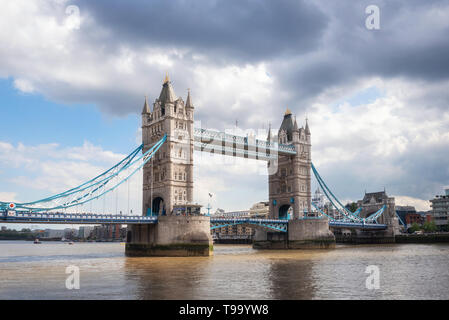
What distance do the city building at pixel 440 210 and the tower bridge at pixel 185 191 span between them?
131ft

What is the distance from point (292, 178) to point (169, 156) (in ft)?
94.7

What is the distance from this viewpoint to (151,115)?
200ft

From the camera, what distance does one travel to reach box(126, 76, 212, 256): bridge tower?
1930 inches

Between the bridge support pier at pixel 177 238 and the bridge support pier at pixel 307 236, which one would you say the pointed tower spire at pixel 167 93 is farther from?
the bridge support pier at pixel 307 236

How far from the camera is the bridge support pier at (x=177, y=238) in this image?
159ft

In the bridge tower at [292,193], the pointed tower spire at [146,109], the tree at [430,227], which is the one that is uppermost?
the pointed tower spire at [146,109]

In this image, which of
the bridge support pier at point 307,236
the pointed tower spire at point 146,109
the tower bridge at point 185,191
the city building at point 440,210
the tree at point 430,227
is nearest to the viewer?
the tower bridge at point 185,191

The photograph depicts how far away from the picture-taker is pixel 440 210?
11300 cm

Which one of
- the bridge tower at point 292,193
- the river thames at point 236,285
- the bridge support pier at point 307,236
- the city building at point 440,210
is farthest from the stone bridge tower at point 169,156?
the city building at point 440,210

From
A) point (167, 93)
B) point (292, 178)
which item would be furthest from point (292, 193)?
point (167, 93)

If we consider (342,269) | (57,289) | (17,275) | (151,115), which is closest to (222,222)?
(151,115)

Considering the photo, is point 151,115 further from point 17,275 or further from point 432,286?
point 432,286

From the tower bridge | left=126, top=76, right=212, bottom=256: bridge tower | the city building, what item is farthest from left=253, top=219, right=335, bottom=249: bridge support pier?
the city building
